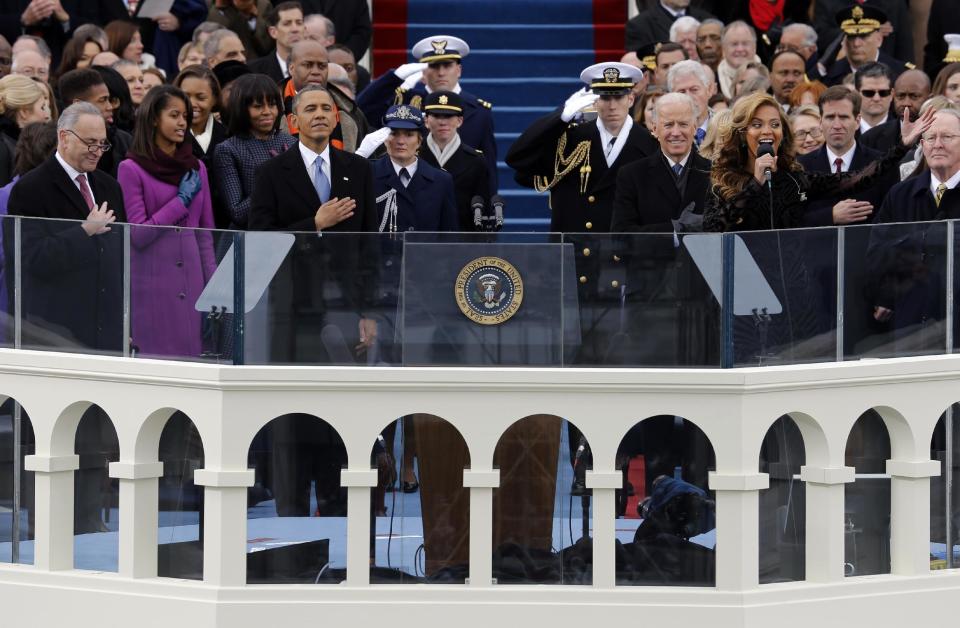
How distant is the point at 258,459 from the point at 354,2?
9207mm

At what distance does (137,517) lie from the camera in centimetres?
794

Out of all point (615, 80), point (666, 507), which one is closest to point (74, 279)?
point (666, 507)

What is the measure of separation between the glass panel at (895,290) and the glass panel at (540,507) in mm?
1346

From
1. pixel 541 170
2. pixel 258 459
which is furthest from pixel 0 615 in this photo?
pixel 541 170

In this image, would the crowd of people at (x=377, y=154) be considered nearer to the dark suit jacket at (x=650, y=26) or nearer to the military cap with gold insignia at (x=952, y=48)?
the military cap with gold insignia at (x=952, y=48)

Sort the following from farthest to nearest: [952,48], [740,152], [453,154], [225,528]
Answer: [952,48] < [453,154] < [740,152] < [225,528]

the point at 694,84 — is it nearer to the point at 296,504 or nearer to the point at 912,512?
the point at 912,512

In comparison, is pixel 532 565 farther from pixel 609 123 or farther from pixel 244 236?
pixel 609 123

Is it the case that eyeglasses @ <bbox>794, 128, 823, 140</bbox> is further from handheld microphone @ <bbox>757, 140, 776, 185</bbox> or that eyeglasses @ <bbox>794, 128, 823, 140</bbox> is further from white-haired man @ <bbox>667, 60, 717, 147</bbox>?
handheld microphone @ <bbox>757, 140, 776, 185</bbox>

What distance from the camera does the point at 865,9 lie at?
14.5 metres

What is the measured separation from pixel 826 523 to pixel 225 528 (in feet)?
8.52

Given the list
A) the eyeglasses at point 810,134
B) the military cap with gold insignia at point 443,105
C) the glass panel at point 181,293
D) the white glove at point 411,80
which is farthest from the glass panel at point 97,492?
the white glove at point 411,80

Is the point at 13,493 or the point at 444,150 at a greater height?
the point at 444,150

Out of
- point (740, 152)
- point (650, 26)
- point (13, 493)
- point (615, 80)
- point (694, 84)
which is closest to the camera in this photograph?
point (13, 493)
